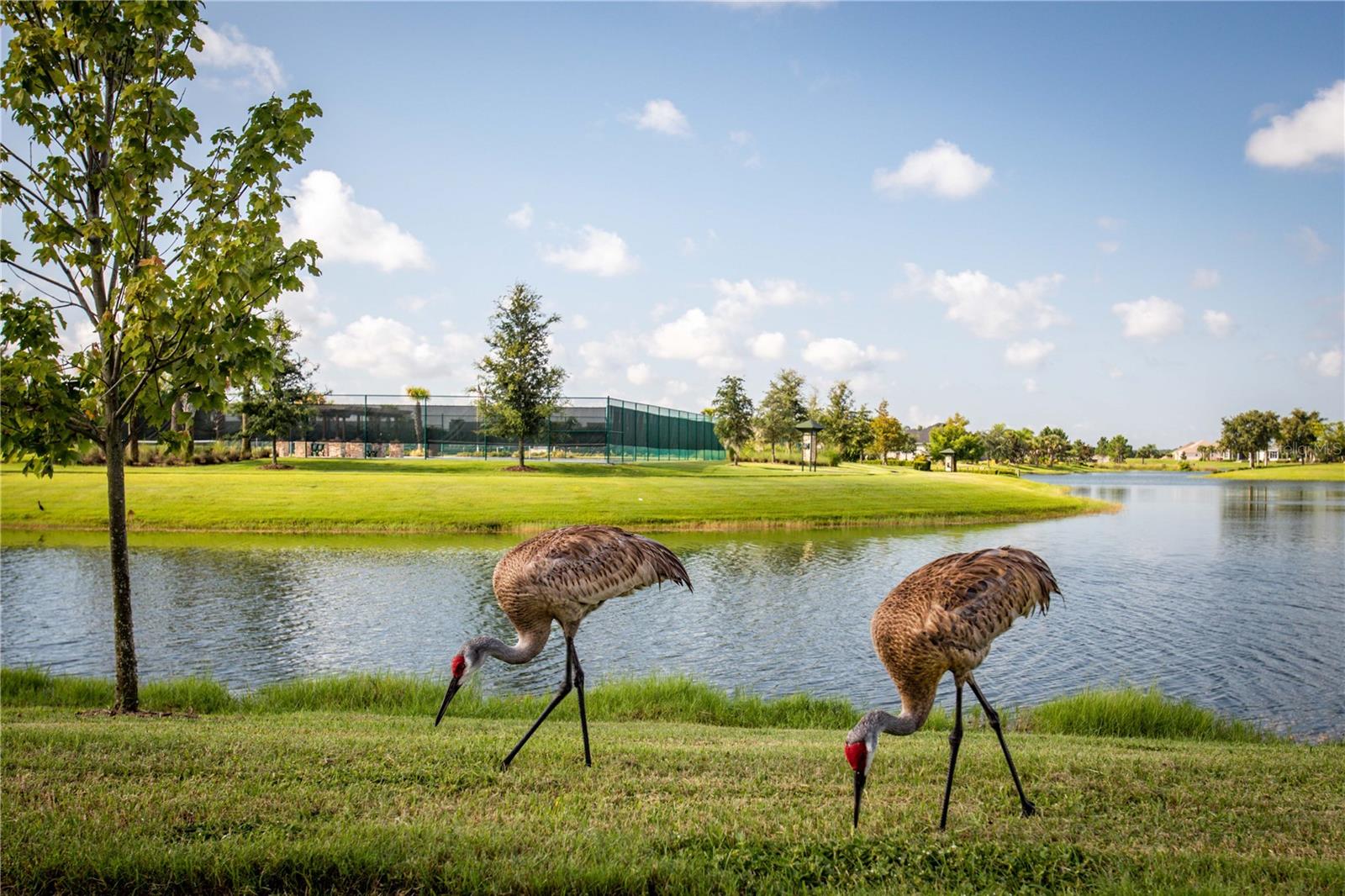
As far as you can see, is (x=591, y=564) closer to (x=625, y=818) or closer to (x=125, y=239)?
(x=625, y=818)

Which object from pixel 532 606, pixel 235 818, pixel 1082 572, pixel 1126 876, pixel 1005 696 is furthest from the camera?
pixel 1082 572

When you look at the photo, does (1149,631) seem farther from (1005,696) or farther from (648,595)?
(648,595)

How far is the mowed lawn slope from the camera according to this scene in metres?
4.20

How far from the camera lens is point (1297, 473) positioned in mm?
109750

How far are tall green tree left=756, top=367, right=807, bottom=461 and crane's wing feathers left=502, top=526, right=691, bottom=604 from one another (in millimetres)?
67195

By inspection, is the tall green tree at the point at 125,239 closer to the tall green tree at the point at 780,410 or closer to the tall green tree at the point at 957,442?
the tall green tree at the point at 780,410

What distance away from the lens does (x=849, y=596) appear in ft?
63.7

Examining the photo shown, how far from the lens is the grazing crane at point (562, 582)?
6.27m

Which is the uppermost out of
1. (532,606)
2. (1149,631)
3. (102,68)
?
(102,68)

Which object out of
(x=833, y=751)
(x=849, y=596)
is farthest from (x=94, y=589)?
(x=833, y=751)

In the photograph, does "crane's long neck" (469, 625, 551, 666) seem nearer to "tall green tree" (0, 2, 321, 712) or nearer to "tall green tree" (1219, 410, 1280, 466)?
"tall green tree" (0, 2, 321, 712)

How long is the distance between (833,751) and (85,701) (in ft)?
30.1

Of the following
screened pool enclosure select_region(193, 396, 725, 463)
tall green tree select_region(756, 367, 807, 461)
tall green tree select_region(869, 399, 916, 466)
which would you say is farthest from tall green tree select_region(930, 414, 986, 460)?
screened pool enclosure select_region(193, 396, 725, 463)

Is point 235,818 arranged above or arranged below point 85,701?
above
